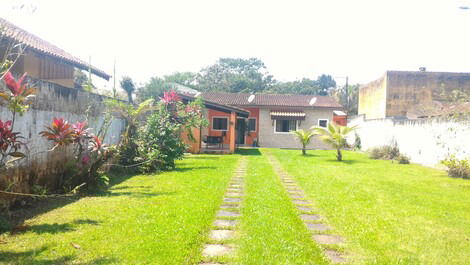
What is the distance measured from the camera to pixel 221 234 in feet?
15.4

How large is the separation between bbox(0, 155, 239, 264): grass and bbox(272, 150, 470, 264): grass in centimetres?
197

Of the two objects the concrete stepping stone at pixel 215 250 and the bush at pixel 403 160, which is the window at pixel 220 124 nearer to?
the bush at pixel 403 160

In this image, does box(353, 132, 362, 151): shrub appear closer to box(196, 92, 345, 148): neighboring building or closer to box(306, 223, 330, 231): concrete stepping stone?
box(196, 92, 345, 148): neighboring building

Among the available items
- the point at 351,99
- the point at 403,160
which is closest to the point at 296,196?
the point at 403,160

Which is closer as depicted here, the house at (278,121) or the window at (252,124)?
the house at (278,121)

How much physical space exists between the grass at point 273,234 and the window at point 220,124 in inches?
682

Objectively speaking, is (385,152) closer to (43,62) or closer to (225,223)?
(225,223)

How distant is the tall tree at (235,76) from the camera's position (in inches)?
2096

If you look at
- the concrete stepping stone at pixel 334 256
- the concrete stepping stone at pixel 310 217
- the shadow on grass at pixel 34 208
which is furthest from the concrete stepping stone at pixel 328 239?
the shadow on grass at pixel 34 208

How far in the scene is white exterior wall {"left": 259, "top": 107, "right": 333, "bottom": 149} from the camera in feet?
87.1

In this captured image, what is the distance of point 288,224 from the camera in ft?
17.0

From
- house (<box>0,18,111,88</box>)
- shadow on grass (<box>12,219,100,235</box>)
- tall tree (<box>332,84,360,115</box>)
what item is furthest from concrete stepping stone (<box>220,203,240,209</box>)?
tall tree (<box>332,84,360,115</box>)

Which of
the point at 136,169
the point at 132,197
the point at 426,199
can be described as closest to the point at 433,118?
the point at 426,199

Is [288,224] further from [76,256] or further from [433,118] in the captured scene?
[433,118]
